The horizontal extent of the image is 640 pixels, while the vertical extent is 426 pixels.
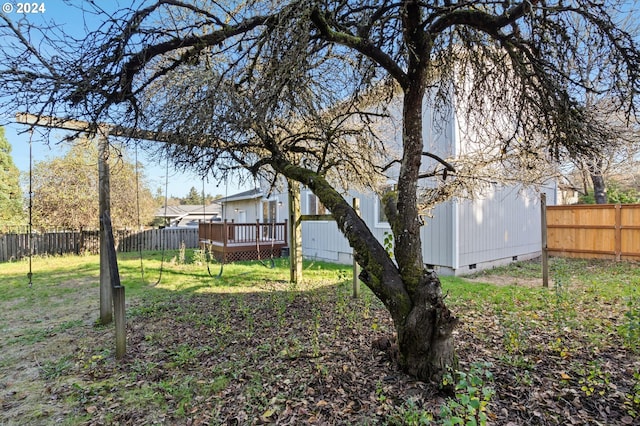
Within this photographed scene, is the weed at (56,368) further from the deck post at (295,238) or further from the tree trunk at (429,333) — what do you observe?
the deck post at (295,238)

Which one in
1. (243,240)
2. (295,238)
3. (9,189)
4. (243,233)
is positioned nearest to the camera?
(295,238)

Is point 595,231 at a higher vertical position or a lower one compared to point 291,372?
higher

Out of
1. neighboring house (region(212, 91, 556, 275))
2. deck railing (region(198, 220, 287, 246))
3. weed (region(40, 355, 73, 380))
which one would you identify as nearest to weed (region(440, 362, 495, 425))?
weed (region(40, 355, 73, 380))

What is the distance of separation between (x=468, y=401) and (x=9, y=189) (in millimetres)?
23476

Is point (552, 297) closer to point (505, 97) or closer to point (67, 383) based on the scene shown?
point (505, 97)

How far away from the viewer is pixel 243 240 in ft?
38.8

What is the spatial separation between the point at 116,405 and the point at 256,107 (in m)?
2.71

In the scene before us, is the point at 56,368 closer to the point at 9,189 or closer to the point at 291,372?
the point at 291,372

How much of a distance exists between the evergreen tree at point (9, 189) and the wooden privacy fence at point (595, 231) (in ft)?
73.3

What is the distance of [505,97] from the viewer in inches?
143

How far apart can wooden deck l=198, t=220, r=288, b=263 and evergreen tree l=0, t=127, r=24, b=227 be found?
10827 mm

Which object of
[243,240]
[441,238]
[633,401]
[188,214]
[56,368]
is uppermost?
[188,214]

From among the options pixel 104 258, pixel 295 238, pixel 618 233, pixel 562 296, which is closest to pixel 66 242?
pixel 104 258

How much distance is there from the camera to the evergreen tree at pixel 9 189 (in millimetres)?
Answer: 16261
